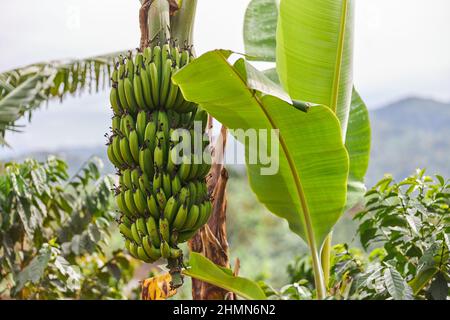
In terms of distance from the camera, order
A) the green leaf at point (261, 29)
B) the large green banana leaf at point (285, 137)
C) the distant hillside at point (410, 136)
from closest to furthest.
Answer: the large green banana leaf at point (285, 137) < the green leaf at point (261, 29) < the distant hillside at point (410, 136)

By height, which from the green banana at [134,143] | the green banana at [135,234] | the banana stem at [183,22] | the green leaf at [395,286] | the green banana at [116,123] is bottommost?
the green leaf at [395,286]

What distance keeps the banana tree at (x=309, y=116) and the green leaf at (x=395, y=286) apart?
211mm

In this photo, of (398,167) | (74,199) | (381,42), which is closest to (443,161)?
(398,167)

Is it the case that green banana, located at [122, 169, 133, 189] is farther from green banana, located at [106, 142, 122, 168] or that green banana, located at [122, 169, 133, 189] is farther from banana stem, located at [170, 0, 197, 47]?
banana stem, located at [170, 0, 197, 47]

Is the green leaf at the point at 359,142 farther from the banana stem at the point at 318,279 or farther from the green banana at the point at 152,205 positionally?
the green banana at the point at 152,205

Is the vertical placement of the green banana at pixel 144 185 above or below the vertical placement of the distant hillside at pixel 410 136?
above

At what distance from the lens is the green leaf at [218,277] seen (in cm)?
143

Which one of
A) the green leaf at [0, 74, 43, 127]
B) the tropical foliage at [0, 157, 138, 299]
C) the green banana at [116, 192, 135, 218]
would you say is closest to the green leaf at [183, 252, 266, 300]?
the green banana at [116, 192, 135, 218]

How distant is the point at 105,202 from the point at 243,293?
1252 millimetres

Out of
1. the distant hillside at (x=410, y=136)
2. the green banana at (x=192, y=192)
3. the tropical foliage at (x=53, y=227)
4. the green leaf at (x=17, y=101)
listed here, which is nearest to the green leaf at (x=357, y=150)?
the green banana at (x=192, y=192)

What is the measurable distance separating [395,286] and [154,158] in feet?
1.91

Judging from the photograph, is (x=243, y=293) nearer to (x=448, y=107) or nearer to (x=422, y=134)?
(x=422, y=134)

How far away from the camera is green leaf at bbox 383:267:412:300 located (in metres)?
1.23

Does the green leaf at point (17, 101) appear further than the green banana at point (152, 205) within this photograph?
Yes
